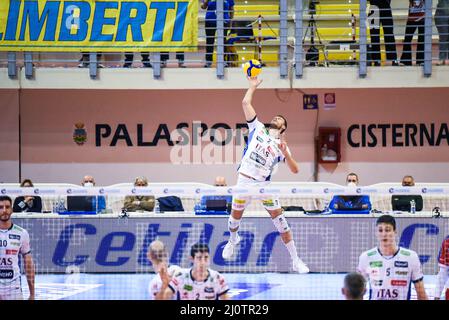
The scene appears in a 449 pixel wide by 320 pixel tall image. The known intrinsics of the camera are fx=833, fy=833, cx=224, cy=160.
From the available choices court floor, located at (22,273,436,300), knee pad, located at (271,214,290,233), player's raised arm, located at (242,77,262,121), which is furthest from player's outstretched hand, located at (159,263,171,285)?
knee pad, located at (271,214,290,233)

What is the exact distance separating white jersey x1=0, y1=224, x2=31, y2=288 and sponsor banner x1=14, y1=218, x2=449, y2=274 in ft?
15.7

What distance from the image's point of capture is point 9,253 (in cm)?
1089

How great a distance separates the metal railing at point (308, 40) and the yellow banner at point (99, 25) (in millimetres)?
397

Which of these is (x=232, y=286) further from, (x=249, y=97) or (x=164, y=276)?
(x=164, y=276)

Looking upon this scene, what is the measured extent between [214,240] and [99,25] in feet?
19.9

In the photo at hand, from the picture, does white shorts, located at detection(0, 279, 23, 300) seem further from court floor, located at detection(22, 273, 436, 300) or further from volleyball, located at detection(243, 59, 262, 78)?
volleyball, located at detection(243, 59, 262, 78)

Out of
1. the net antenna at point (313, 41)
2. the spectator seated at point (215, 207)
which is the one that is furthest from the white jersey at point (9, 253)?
the net antenna at point (313, 41)

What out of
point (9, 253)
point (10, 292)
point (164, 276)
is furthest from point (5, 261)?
point (164, 276)

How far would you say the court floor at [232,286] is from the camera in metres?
13.0

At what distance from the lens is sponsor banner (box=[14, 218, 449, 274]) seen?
625 inches

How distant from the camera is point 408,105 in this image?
835 inches

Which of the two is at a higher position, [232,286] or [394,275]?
[394,275]
